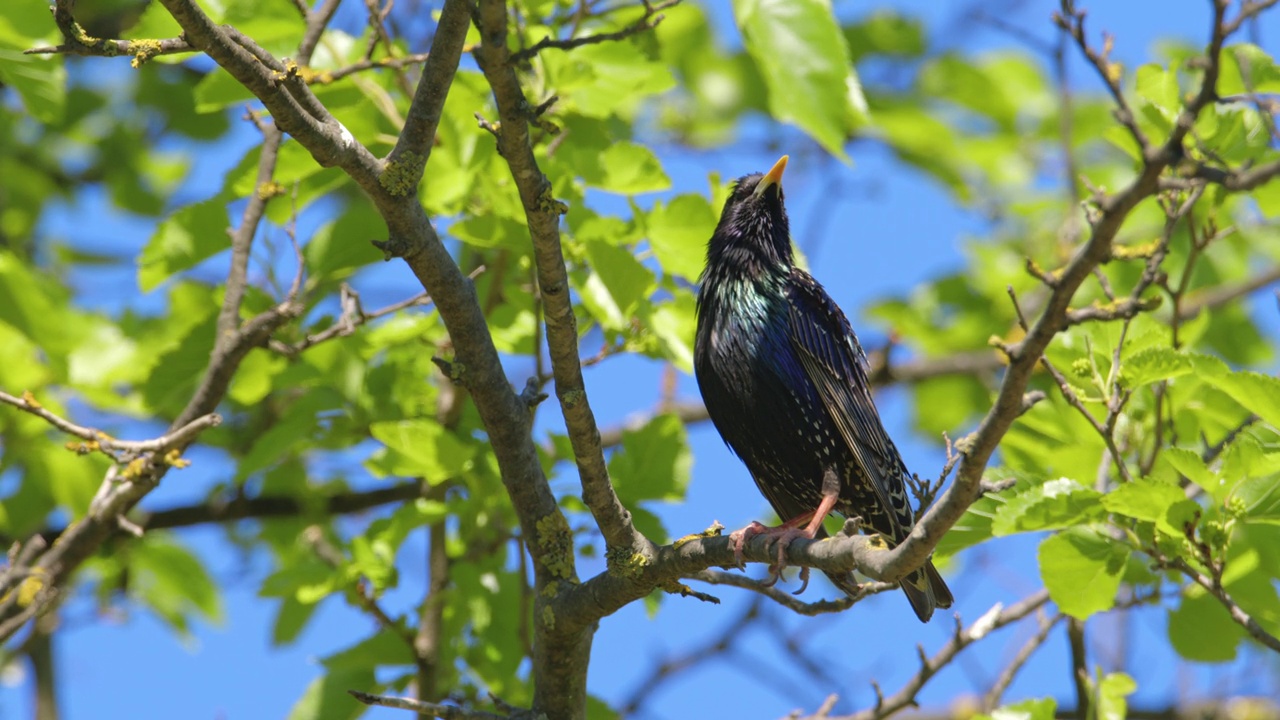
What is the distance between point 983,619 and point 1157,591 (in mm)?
620

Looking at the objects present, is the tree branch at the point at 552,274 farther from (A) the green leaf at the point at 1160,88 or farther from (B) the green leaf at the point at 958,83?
(B) the green leaf at the point at 958,83

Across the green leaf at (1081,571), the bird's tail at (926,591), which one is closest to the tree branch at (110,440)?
the bird's tail at (926,591)

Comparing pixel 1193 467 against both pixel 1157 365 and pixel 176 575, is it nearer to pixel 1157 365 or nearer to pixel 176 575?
pixel 1157 365

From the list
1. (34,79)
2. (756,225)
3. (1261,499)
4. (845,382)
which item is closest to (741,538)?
(845,382)

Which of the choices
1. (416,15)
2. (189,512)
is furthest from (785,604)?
(416,15)

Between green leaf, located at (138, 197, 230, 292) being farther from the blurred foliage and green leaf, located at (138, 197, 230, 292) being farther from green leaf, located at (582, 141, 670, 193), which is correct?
green leaf, located at (582, 141, 670, 193)

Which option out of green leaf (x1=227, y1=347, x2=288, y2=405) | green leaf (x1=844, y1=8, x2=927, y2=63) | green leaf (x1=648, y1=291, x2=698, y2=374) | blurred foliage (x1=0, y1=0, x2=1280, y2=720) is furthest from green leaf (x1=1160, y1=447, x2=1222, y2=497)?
green leaf (x1=844, y1=8, x2=927, y2=63)

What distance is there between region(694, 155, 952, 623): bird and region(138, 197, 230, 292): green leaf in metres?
1.77

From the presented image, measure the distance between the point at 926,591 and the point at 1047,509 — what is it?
0.77 m

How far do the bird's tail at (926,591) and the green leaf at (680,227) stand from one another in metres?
1.20

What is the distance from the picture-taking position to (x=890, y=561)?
2.60m

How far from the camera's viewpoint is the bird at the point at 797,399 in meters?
4.36

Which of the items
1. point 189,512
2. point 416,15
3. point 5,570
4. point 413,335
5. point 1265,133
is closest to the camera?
point 1265,133

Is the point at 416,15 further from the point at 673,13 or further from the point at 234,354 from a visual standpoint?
the point at 234,354
